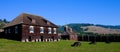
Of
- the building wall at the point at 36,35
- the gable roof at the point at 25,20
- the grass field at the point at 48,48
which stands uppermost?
the gable roof at the point at 25,20

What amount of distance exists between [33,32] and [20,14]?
6.53 m

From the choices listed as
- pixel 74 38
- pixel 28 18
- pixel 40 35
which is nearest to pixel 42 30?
pixel 40 35

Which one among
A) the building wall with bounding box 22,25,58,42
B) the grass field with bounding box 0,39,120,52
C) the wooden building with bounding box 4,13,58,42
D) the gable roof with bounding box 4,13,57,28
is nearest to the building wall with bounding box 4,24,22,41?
the wooden building with bounding box 4,13,58,42

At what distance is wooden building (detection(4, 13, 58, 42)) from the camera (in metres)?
60.0

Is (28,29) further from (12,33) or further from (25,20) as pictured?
(12,33)

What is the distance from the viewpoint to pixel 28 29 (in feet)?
202

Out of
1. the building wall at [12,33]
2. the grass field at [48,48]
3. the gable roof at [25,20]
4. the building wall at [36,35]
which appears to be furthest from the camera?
the gable roof at [25,20]

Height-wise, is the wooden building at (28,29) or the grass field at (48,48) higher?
the wooden building at (28,29)

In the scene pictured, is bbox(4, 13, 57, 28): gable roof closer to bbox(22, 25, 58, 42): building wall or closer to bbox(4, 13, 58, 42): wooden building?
bbox(4, 13, 58, 42): wooden building

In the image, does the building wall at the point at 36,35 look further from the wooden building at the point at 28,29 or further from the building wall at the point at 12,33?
the building wall at the point at 12,33

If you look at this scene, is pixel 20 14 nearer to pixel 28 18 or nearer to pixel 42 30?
pixel 28 18

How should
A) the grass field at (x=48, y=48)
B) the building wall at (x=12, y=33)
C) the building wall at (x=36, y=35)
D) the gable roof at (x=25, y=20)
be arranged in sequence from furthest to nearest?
the gable roof at (x=25, y=20)
the building wall at (x=36, y=35)
the building wall at (x=12, y=33)
the grass field at (x=48, y=48)

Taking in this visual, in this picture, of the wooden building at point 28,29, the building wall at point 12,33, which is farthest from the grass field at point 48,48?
the wooden building at point 28,29

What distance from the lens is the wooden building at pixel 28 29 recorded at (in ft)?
197
